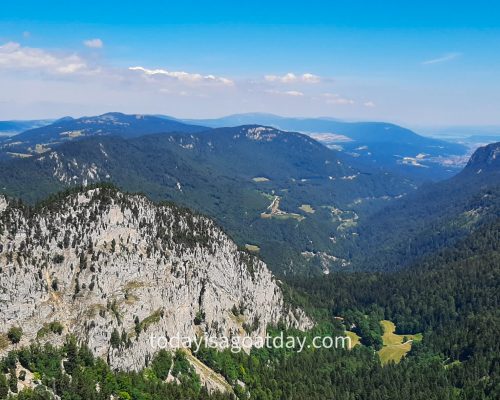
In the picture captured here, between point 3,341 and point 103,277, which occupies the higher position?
point 103,277

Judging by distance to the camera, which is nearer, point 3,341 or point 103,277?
point 3,341

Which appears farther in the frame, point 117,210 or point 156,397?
point 117,210

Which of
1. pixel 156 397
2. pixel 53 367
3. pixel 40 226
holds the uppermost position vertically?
pixel 40 226

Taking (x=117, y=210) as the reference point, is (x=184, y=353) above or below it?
below

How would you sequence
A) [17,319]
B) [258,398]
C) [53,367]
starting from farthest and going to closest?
[258,398], [17,319], [53,367]

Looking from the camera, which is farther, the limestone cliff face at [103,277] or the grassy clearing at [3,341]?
the limestone cliff face at [103,277]

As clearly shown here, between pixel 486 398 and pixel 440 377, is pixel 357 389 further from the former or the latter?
pixel 486 398

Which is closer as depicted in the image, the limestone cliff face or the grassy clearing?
the grassy clearing

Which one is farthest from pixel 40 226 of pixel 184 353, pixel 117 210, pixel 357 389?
pixel 357 389
